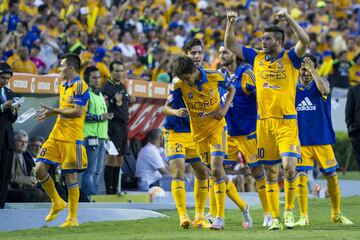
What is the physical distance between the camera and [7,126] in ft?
56.1

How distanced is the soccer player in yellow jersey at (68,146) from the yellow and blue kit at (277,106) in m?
2.74

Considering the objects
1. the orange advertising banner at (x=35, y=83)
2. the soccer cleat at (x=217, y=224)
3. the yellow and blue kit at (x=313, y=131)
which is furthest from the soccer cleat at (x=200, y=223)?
→ the orange advertising banner at (x=35, y=83)

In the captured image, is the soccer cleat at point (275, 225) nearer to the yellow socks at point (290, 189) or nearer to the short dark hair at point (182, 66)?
the yellow socks at point (290, 189)

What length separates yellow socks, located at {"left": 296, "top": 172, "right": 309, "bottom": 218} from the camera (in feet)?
48.4

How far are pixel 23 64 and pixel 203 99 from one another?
9026mm

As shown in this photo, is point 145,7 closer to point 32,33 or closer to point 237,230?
point 32,33

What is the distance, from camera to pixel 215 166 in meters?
13.9

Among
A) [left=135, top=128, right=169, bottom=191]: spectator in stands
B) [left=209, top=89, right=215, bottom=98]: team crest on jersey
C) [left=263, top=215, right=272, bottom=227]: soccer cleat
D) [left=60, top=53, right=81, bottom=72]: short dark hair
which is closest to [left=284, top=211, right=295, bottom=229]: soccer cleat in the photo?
[left=263, top=215, right=272, bottom=227]: soccer cleat

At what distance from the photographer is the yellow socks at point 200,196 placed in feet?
47.8

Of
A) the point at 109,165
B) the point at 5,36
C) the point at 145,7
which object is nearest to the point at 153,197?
the point at 109,165

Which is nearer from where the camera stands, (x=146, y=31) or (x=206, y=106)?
(x=206, y=106)

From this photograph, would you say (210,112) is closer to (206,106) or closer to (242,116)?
(206,106)

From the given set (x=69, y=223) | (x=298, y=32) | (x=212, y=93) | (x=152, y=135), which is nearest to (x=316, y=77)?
(x=298, y=32)

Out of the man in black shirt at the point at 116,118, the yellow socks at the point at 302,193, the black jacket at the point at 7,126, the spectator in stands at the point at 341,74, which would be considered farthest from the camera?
the spectator in stands at the point at 341,74
